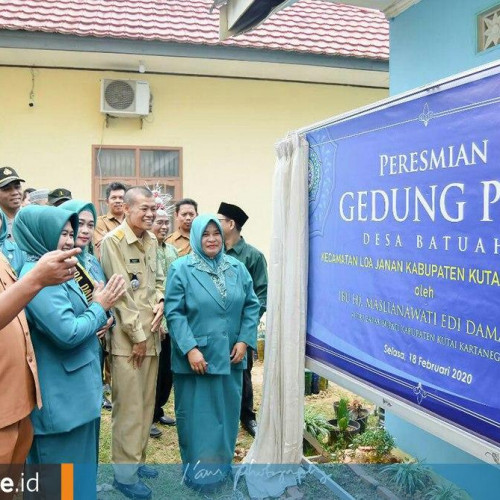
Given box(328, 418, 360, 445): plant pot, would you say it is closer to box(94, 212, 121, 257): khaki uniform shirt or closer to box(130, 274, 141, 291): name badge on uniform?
box(130, 274, 141, 291): name badge on uniform

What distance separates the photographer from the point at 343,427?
15.4 feet

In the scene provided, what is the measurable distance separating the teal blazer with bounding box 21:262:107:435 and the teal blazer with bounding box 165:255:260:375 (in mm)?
876

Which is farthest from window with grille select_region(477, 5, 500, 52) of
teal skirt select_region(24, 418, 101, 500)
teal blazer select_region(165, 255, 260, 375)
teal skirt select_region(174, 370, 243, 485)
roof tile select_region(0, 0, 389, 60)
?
roof tile select_region(0, 0, 389, 60)

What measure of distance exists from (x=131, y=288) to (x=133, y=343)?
0.37 meters

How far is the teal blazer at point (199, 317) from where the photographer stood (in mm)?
3826

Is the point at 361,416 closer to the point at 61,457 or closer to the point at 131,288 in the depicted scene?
the point at 131,288

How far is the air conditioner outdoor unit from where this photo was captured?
823cm

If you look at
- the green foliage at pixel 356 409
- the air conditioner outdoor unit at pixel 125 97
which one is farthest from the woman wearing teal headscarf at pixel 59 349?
the air conditioner outdoor unit at pixel 125 97

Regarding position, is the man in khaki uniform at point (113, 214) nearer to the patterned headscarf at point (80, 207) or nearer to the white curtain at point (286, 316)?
the patterned headscarf at point (80, 207)

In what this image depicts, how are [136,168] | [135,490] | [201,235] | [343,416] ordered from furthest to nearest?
1. [136,168]
2. [343,416]
3. [201,235]
4. [135,490]

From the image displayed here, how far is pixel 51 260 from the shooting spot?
6.84ft

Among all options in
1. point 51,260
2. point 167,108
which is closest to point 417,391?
point 51,260

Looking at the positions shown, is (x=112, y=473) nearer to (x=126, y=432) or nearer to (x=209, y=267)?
(x=126, y=432)

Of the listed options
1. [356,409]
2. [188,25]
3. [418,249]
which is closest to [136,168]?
[188,25]
